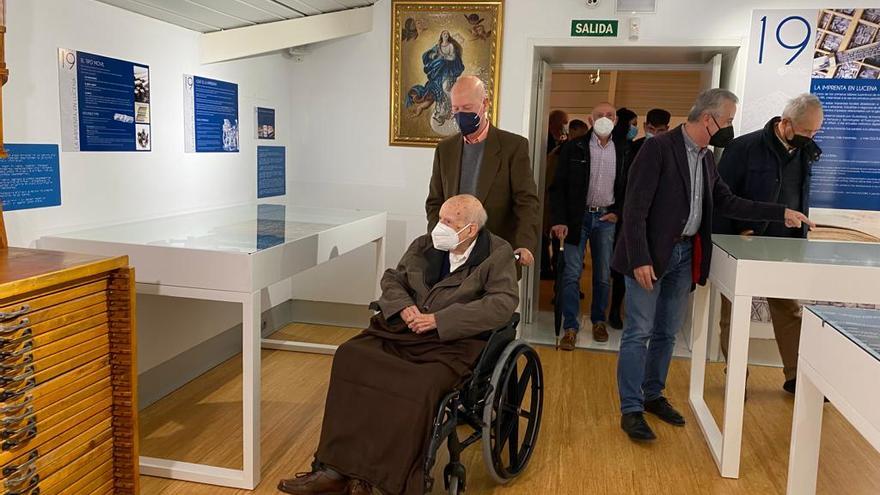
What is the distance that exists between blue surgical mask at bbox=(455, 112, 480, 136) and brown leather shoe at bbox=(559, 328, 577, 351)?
6.50 ft

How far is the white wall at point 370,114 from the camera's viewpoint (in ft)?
14.6

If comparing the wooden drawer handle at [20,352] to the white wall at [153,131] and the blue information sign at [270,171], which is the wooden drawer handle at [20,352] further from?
the blue information sign at [270,171]

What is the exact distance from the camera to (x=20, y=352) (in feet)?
6.11

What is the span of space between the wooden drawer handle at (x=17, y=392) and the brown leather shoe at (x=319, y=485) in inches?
37.9

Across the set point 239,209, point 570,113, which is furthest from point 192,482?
point 570,113

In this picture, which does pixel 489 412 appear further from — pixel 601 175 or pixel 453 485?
pixel 601 175

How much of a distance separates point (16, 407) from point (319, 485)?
1.01 m

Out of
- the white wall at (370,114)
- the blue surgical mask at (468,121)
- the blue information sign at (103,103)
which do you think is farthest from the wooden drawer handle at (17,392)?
the white wall at (370,114)

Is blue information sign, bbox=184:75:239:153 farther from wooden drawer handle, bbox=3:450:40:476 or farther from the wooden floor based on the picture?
wooden drawer handle, bbox=3:450:40:476

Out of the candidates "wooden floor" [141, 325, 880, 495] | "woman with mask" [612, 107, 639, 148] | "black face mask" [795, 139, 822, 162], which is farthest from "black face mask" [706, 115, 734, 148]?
"woman with mask" [612, 107, 639, 148]

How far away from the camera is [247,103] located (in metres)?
4.29

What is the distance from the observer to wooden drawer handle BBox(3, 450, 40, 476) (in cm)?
185

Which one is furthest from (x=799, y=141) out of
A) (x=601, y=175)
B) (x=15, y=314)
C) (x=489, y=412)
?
(x=15, y=314)

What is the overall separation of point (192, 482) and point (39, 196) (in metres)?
1.27
